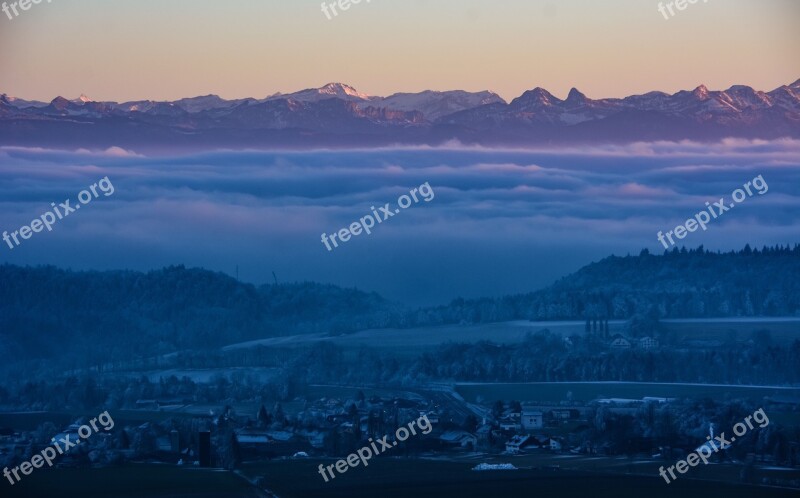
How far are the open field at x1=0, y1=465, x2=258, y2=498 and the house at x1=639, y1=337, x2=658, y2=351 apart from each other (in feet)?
63.5

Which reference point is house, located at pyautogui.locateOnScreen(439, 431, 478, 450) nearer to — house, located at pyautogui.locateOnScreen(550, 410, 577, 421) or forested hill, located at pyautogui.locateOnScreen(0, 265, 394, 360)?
house, located at pyautogui.locateOnScreen(550, 410, 577, 421)

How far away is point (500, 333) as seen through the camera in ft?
197

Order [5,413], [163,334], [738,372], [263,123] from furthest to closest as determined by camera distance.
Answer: [263,123]
[163,334]
[738,372]
[5,413]

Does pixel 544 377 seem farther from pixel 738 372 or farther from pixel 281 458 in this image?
pixel 281 458

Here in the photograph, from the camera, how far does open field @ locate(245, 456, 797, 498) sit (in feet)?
119

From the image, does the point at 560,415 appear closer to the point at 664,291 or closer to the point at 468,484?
the point at 468,484

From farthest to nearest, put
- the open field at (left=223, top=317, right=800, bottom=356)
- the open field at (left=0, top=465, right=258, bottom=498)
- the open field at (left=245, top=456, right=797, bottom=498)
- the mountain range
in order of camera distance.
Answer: the mountain range, the open field at (left=223, top=317, right=800, bottom=356), the open field at (left=0, top=465, right=258, bottom=498), the open field at (left=245, top=456, right=797, bottom=498)

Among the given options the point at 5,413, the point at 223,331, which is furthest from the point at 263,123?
the point at 5,413

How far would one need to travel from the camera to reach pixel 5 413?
4975 centimetres

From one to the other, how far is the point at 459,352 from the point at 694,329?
296 inches

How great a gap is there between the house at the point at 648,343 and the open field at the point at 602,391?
11.6 feet

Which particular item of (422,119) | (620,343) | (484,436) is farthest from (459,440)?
(422,119)

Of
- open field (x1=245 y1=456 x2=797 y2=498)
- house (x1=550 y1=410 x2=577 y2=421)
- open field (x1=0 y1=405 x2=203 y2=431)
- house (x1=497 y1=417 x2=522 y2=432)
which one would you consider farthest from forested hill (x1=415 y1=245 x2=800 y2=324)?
open field (x1=245 y1=456 x2=797 y2=498)

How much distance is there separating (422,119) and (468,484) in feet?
139
